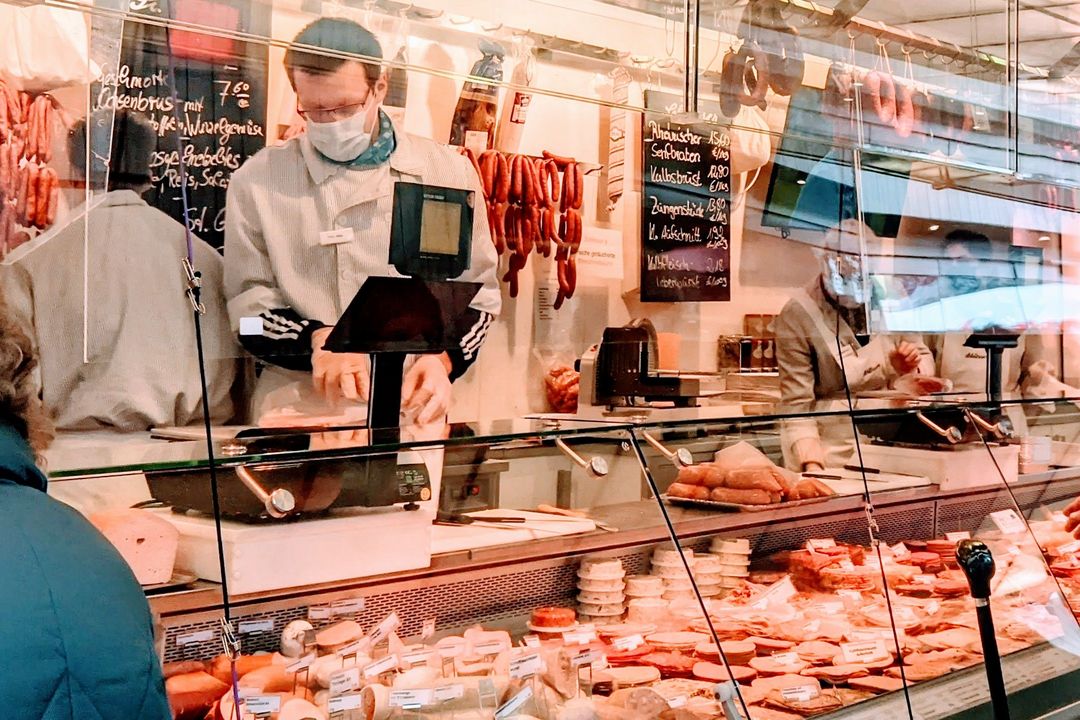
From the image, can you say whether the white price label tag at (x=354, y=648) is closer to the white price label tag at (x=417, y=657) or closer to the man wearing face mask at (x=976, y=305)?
the white price label tag at (x=417, y=657)

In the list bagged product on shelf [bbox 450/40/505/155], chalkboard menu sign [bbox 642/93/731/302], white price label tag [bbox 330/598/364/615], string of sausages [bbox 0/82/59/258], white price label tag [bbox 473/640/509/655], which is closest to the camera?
white price label tag [bbox 330/598/364/615]

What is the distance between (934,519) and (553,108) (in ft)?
8.70

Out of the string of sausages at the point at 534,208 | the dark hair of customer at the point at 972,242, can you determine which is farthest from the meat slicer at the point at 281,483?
the dark hair of customer at the point at 972,242

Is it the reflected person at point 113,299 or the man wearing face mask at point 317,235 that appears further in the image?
the man wearing face mask at point 317,235


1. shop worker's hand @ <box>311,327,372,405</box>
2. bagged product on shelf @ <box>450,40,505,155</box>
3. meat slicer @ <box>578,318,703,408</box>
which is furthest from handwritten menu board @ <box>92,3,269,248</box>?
meat slicer @ <box>578,318,703,408</box>

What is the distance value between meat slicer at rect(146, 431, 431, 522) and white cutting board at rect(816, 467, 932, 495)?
1.44 metres

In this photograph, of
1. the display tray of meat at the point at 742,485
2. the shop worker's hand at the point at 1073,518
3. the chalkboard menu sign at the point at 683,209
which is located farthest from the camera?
the chalkboard menu sign at the point at 683,209

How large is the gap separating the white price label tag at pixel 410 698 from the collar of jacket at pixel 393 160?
2508mm

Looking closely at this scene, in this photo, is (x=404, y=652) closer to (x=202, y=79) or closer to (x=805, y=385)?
(x=202, y=79)

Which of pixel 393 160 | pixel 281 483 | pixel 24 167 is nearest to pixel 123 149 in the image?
pixel 24 167

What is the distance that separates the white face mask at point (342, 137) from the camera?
160 inches

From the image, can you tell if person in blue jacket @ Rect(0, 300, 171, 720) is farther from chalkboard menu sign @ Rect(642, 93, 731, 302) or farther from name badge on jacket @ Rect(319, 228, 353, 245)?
chalkboard menu sign @ Rect(642, 93, 731, 302)

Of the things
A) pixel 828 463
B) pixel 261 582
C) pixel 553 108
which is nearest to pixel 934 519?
pixel 828 463

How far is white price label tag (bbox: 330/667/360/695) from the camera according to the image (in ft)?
6.56
